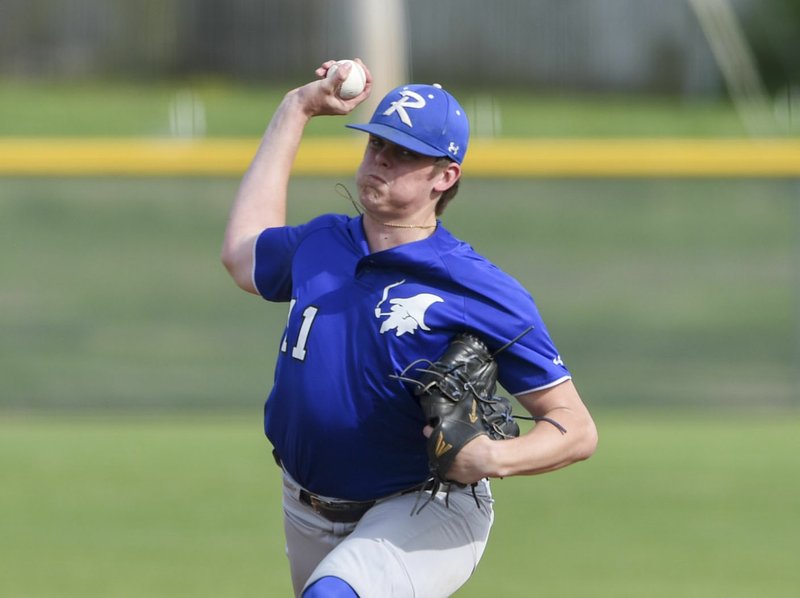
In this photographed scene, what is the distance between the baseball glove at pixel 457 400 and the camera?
3285 millimetres

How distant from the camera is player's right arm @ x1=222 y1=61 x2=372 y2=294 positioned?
155 inches

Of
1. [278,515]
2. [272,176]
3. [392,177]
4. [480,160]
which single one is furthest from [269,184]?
[480,160]

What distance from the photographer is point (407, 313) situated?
348 cm

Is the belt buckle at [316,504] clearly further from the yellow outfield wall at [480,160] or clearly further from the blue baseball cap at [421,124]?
the yellow outfield wall at [480,160]

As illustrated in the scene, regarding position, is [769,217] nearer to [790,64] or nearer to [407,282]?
[407,282]

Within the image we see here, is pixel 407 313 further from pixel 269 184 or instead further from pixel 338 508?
pixel 269 184

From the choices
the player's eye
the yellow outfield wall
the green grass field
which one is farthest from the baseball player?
the yellow outfield wall

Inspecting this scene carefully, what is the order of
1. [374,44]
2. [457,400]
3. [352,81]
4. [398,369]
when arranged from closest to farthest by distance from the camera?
1. [457,400]
2. [398,369]
3. [352,81]
4. [374,44]

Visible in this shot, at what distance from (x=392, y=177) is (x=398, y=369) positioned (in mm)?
475

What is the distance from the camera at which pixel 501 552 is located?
19.2 ft

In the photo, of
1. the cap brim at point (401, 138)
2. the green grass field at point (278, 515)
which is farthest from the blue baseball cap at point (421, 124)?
the green grass field at point (278, 515)

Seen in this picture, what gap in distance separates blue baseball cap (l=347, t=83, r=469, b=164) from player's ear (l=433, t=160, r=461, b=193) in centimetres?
2

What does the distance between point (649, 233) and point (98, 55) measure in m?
18.2

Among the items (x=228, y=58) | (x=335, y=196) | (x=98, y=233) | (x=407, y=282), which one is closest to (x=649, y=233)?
(x=335, y=196)
